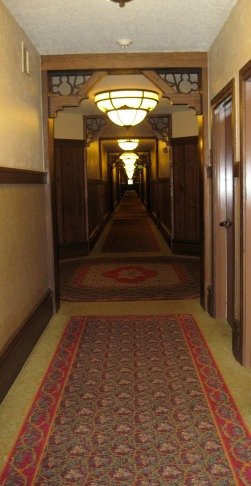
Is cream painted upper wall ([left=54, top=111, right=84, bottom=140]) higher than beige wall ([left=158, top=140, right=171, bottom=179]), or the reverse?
cream painted upper wall ([left=54, top=111, right=84, bottom=140])

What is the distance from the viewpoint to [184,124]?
9.41m

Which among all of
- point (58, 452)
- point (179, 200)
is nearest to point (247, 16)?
point (58, 452)

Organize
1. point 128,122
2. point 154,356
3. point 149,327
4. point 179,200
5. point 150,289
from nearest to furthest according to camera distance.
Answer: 1. point 154,356
2. point 149,327
3. point 128,122
4. point 150,289
5. point 179,200

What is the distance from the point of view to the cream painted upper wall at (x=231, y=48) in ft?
11.3

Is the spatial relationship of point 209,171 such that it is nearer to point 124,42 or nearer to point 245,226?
point 124,42

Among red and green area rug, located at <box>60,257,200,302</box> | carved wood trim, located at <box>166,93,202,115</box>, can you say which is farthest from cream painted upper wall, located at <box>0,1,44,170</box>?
red and green area rug, located at <box>60,257,200,302</box>

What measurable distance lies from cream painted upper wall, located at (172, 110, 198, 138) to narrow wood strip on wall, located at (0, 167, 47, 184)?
4.74m

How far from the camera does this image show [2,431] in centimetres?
281

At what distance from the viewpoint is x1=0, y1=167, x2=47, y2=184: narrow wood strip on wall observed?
3.44 m

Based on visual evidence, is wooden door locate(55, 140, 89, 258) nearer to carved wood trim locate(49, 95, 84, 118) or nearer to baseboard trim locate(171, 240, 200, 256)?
baseboard trim locate(171, 240, 200, 256)

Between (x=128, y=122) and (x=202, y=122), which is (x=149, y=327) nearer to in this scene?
(x=202, y=122)

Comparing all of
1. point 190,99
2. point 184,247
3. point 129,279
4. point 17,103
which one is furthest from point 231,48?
point 184,247

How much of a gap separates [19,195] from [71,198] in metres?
5.64

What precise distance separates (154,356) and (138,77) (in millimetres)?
4037
